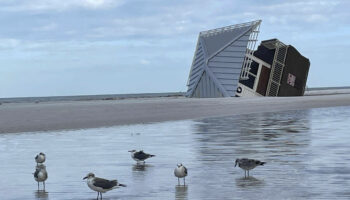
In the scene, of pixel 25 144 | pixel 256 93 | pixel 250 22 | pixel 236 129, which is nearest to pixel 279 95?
pixel 256 93

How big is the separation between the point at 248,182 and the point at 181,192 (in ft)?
5.63

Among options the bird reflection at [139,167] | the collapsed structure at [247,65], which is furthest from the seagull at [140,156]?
the collapsed structure at [247,65]

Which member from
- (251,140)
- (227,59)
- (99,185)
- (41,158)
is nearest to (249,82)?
(227,59)

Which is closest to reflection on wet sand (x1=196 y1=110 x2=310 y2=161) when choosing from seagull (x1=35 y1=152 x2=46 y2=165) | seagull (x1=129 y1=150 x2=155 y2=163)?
seagull (x1=129 y1=150 x2=155 y2=163)

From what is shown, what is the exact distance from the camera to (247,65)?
82.4 m

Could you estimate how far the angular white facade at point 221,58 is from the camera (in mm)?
83875

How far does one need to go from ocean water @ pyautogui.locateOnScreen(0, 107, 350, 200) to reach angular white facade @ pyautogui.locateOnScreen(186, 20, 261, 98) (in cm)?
5407

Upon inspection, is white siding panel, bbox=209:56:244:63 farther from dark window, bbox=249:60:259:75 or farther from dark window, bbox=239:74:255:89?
dark window, bbox=239:74:255:89

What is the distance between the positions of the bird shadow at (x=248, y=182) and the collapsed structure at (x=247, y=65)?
67.5 metres

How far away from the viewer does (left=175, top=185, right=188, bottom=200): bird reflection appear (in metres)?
12.4

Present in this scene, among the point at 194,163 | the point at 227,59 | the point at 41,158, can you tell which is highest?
the point at 227,59

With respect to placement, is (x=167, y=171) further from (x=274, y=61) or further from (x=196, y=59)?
(x=196, y=59)

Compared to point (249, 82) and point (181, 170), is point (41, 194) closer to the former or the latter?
point (181, 170)

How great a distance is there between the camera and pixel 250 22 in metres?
84.3
